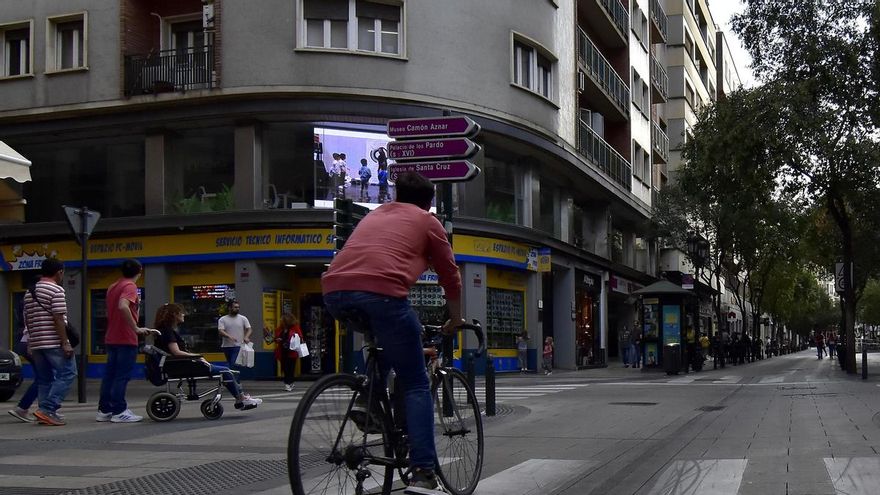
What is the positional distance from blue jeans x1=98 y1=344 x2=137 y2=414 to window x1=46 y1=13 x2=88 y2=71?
17.3 metres

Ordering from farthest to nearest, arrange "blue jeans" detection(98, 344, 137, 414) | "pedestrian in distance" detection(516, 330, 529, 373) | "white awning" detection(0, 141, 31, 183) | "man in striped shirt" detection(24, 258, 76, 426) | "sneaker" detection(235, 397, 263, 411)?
"pedestrian in distance" detection(516, 330, 529, 373) < "sneaker" detection(235, 397, 263, 411) < "blue jeans" detection(98, 344, 137, 414) < "man in striped shirt" detection(24, 258, 76, 426) < "white awning" detection(0, 141, 31, 183)

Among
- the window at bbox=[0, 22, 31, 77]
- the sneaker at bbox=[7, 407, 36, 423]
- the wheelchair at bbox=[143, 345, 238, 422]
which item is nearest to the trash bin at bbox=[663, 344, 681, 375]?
the wheelchair at bbox=[143, 345, 238, 422]

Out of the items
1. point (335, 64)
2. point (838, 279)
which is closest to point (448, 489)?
point (335, 64)

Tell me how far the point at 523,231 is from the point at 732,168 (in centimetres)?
665

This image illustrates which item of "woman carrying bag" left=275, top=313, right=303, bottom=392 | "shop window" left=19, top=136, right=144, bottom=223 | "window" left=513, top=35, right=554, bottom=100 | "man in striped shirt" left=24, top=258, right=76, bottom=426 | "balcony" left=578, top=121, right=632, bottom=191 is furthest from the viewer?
"balcony" left=578, top=121, right=632, bottom=191

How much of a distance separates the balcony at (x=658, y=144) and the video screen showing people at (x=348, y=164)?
26008 millimetres

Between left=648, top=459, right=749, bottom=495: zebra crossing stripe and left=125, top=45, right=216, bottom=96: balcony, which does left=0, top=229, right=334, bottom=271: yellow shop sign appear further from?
left=648, top=459, right=749, bottom=495: zebra crossing stripe

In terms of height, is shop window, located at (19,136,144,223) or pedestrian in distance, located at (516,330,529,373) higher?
shop window, located at (19,136,144,223)

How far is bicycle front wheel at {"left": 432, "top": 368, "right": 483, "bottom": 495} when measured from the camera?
5.52m

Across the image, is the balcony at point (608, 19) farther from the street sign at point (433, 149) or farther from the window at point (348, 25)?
the street sign at point (433, 149)

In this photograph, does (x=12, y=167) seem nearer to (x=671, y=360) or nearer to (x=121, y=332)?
(x=121, y=332)

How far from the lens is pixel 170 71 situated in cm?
2577

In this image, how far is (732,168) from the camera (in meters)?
25.0

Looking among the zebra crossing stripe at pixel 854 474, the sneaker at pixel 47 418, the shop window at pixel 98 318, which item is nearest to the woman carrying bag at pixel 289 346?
the sneaker at pixel 47 418
